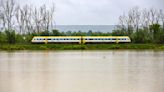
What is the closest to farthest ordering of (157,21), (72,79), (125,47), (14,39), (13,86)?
(13,86)
(72,79)
(125,47)
(14,39)
(157,21)

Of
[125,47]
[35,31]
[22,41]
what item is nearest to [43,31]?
[35,31]

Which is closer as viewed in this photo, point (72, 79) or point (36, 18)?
point (72, 79)

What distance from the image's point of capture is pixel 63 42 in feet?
185

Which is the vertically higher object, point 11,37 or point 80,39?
point 11,37

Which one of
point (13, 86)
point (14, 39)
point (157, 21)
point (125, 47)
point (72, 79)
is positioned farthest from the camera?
point (157, 21)

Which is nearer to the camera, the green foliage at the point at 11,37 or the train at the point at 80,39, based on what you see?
the green foliage at the point at 11,37

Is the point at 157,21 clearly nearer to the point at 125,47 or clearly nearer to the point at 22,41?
the point at 125,47

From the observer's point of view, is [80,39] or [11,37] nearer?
[11,37]

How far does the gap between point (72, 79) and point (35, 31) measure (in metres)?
47.5

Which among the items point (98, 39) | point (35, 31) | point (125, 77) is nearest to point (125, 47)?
point (98, 39)

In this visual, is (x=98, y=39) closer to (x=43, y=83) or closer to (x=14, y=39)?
(x=14, y=39)

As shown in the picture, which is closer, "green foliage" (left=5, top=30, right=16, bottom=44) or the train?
"green foliage" (left=5, top=30, right=16, bottom=44)

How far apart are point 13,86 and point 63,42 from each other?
43754 millimetres

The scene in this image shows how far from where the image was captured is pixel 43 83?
13.3 meters
